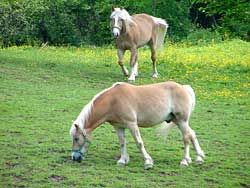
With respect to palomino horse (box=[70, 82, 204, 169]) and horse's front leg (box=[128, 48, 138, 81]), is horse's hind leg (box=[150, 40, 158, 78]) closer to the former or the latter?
horse's front leg (box=[128, 48, 138, 81])

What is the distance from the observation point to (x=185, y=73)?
16.6 m

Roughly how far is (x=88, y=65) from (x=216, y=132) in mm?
8295

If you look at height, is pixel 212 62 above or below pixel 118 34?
below

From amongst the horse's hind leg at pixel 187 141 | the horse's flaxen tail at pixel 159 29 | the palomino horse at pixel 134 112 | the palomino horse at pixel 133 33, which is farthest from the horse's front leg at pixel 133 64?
the horse's hind leg at pixel 187 141

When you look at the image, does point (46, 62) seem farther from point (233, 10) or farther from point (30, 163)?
point (30, 163)

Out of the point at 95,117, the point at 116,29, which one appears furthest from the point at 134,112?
the point at 116,29

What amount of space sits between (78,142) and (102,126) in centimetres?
268

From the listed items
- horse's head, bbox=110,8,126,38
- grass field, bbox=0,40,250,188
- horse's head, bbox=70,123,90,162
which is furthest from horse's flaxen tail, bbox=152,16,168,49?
horse's head, bbox=70,123,90,162

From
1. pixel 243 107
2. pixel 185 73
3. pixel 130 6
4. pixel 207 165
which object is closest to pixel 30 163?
pixel 207 165

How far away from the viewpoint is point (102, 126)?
10250 mm

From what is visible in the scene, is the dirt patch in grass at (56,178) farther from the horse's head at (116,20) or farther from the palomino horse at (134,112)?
the horse's head at (116,20)

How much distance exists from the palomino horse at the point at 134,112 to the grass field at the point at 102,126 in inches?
9.2

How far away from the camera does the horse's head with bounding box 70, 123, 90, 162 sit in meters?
7.54

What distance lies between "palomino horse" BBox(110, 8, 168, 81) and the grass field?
0.61 meters
